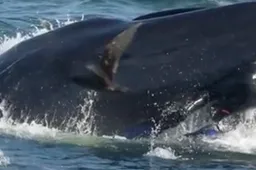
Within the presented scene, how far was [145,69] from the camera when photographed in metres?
10.1

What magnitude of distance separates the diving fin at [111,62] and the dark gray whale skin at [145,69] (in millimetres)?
53

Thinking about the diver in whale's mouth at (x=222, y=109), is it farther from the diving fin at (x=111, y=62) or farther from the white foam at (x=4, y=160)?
the white foam at (x=4, y=160)

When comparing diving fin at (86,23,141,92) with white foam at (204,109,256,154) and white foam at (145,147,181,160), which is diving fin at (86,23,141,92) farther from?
white foam at (204,109,256,154)

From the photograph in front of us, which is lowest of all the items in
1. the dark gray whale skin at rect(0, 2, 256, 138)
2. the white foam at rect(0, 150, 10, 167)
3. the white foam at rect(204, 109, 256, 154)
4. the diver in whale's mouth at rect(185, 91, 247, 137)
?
the white foam at rect(0, 150, 10, 167)

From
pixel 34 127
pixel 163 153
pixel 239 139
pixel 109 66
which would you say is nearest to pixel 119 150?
pixel 163 153

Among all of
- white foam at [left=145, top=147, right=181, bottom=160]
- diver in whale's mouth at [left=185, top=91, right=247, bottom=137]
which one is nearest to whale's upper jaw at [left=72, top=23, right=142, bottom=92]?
white foam at [left=145, top=147, right=181, bottom=160]

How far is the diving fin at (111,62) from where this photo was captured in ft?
33.2

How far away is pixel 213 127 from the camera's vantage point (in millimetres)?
10031

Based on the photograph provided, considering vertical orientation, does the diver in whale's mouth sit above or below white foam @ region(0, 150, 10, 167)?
above

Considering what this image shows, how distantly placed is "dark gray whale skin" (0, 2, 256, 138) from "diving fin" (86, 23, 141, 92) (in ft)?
0.18

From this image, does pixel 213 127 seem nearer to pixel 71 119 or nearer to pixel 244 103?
pixel 244 103

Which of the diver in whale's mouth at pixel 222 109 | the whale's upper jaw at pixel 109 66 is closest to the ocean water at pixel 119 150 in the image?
the diver in whale's mouth at pixel 222 109

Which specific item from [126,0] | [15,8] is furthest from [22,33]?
[126,0]

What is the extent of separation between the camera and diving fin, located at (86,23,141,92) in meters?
10.1
